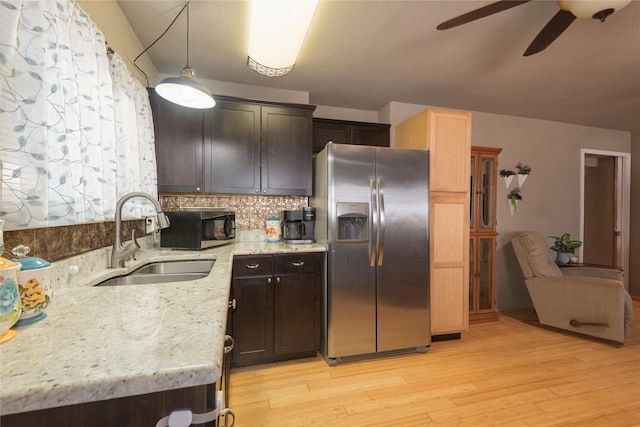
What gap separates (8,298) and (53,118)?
0.66 m

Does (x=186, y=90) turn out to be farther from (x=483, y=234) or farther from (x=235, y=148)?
(x=483, y=234)

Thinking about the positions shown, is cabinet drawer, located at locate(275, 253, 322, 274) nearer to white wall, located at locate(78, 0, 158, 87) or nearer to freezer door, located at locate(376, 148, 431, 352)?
freezer door, located at locate(376, 148, 431, 352)

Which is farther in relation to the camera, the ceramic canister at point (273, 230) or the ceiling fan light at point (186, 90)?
the ceramic canister at point (273, 230)

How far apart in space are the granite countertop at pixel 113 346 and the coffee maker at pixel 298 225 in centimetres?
147

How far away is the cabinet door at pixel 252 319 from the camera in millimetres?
2025

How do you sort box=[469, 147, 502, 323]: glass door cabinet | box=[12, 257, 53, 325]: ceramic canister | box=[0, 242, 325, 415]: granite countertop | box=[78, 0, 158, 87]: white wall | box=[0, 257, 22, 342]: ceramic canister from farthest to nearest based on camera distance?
box=[469, 147, 502, 323]: glass door cabinet, box=[78, 0, 158, 87]: white wall, box=[12, 257, 53, 325]: ceramic canister, box=[0, 257, 22, 342]: ceramic canister, box=[0, 242, 325, 415]: granite countertop

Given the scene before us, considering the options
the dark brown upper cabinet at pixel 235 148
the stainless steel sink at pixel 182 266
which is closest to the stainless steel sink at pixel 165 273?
the stainless steel sink at pixel 182 266

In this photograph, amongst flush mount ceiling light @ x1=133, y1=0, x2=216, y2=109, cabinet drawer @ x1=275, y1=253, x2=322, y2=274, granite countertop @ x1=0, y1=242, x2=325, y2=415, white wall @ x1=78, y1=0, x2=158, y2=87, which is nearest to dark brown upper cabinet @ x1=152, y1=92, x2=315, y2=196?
white wall @ x1=78, y1=0, x2=158, y2=87

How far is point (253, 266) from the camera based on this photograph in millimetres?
2061

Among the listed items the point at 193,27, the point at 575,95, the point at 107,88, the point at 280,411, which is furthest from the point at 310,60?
the point at 575,95

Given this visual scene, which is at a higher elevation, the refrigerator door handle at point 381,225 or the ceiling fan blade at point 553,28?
the ceiling fan blade at point 553,28

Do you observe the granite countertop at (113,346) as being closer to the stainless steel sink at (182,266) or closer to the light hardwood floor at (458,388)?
the stainless steel sink at (182,266)

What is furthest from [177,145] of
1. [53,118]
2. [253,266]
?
[53,118]

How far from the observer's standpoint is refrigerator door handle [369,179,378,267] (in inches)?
84.0
